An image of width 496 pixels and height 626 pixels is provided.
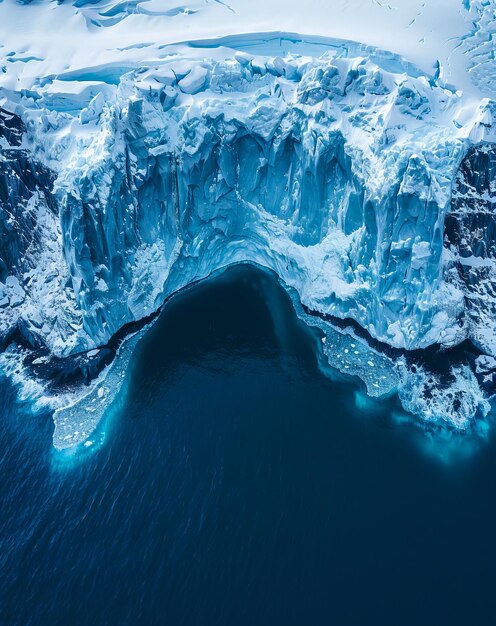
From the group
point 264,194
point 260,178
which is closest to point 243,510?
point 264,194

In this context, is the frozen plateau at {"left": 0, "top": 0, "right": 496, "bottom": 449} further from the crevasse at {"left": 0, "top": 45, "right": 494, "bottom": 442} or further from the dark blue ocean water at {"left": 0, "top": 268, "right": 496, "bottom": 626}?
the dark blue ocean water at {"left": 0, "top": 268, "right": 496, "bottom": 626}

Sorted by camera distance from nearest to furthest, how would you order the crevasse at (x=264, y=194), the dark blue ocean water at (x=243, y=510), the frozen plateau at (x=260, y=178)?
the dark blue ocean water at (x=243, y=510) → the crevasse at (x=264, y=194) → the frozen plateau at (x=260, y=178)

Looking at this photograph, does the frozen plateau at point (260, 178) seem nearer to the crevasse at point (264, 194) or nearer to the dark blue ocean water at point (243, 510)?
the crevasse at point (264, 194)

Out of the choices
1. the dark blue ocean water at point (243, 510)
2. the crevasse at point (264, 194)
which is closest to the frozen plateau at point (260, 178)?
the crevasse at point (264, 194)

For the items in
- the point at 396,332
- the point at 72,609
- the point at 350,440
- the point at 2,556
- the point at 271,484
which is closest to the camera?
the point at 72,609

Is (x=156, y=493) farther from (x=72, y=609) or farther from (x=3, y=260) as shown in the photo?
(x=3, y=260)

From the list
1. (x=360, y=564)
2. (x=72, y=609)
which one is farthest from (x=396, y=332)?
(x=72, y=609)

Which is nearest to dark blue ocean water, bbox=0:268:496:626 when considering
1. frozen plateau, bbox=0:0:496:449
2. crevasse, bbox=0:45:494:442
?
frozen plateau, bbox=0:0:496:449
